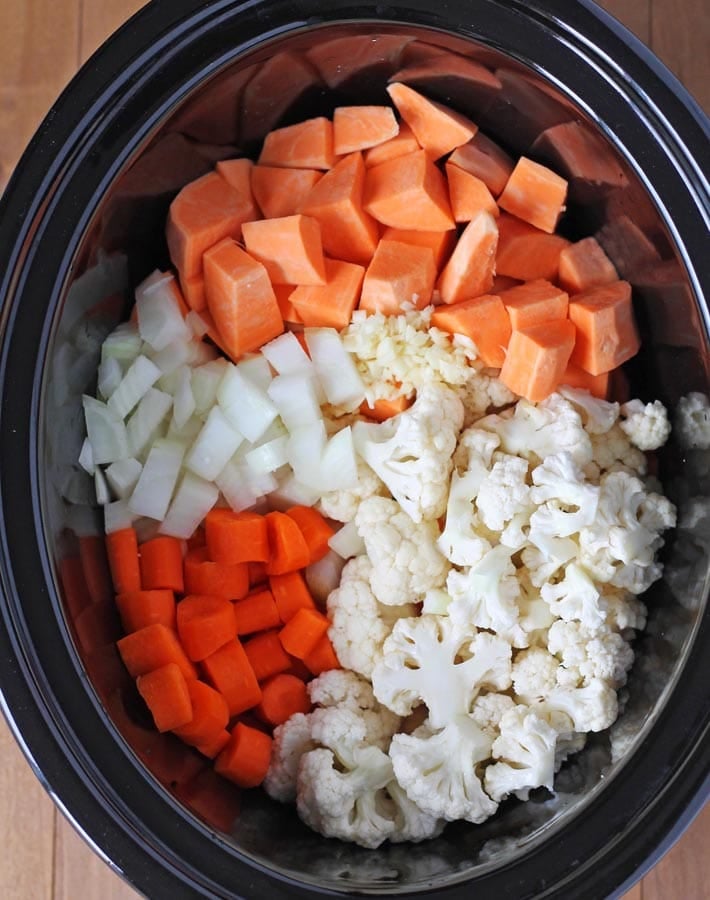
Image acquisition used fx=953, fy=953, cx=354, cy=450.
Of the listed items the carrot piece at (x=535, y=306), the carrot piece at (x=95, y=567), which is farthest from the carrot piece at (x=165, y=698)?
the carrot piece at (x=535, y=306)

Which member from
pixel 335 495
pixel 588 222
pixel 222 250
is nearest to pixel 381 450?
pixel 335 495

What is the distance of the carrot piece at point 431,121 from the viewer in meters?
1.42

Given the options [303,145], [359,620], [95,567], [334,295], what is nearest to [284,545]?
[359,620]

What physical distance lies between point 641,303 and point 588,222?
156 mm

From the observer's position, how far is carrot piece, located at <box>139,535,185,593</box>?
54.4 inches

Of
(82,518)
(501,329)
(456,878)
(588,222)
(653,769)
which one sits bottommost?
(456,878)

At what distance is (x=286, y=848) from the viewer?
128 centimetres

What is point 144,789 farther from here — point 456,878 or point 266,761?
point 456,878

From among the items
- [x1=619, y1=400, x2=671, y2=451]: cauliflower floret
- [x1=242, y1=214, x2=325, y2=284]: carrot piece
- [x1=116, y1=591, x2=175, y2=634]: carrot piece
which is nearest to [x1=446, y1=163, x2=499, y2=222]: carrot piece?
[x1=242, y1=214, x2=325, y2=284]: carrot piece

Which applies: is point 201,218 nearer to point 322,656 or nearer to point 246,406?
point 246,406

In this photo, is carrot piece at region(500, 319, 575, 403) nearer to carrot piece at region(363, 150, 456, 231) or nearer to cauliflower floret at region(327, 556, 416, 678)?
carrot piece at region(363, 150, 456, 231)

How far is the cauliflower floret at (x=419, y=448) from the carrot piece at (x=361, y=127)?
1.28ft

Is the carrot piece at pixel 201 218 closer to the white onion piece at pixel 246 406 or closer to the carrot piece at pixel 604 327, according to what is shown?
the white onion piece at pixel 246 406

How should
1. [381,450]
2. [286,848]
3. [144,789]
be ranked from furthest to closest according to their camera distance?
1. [381,450]
2. [286,848]
3. [144,789]
